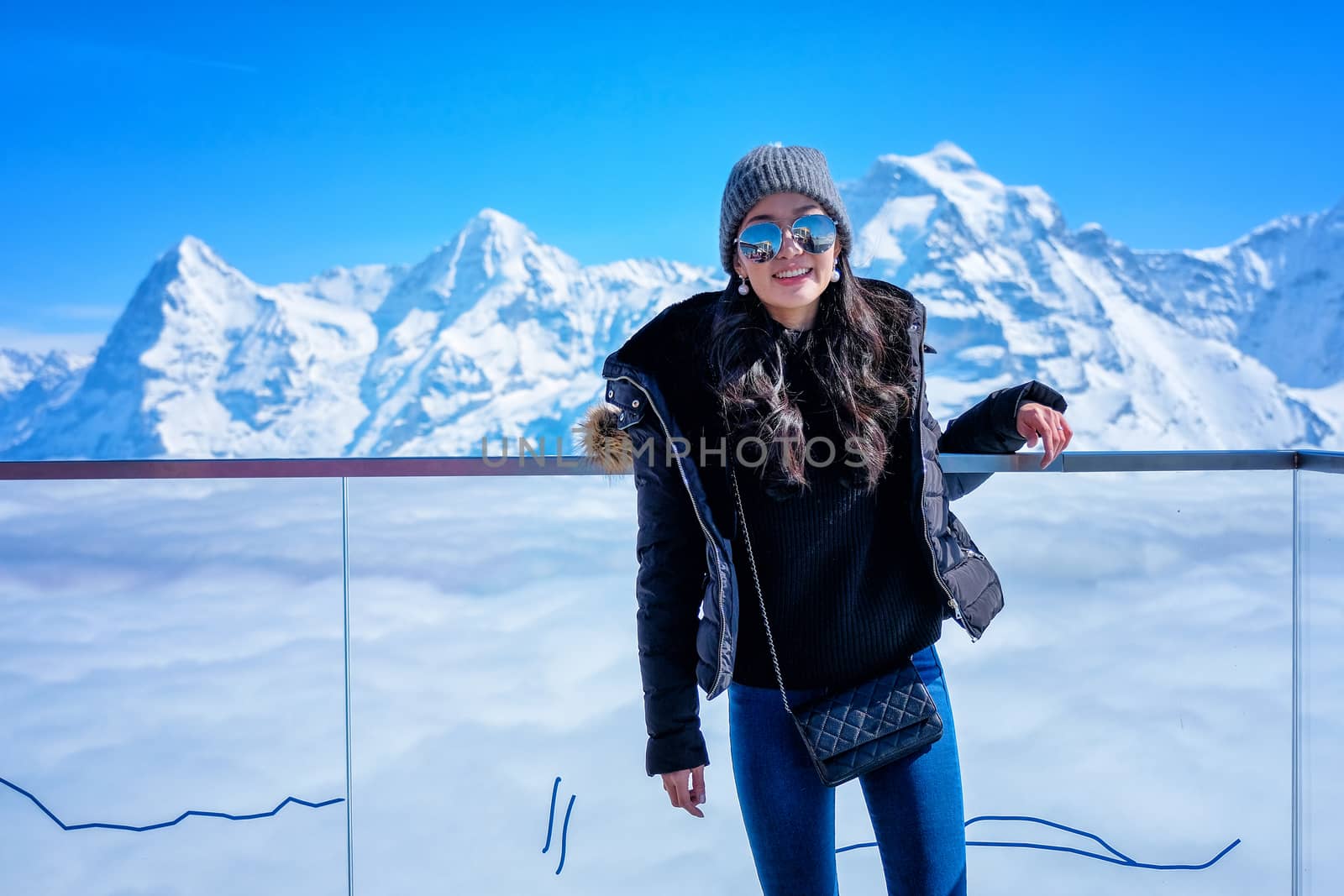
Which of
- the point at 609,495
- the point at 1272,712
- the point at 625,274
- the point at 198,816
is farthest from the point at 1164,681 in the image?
the point at 625,274

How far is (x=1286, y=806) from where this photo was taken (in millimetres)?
2135

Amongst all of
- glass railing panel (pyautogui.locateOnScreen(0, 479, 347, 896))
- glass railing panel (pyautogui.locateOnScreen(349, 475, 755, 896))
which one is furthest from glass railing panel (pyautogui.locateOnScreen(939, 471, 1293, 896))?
glass railing panel (pyautogui.locateOnScreen(0, 479, 347, 896))

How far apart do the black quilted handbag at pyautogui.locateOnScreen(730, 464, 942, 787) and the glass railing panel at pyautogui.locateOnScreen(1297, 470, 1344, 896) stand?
126 cm

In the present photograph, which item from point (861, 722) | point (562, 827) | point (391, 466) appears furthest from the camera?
point (562, 827)

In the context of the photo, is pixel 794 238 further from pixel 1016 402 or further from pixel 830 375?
pixel 1016 402

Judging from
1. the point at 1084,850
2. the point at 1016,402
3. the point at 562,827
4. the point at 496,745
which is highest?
the point at 1016,402

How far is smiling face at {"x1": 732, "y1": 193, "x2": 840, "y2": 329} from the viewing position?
1342mm

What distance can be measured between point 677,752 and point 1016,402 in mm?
757

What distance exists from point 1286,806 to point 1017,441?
1.29m

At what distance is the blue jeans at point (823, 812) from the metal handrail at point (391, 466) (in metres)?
0.72

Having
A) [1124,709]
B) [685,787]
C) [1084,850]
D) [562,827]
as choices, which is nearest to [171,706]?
[562,827]

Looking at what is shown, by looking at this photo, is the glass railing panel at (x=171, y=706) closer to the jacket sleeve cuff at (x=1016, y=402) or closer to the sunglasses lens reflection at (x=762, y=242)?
the sunglasses lens reflection at (x=762, y=242)

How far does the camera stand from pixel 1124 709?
225 centimetres

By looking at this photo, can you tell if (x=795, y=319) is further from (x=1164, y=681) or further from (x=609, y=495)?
(x=1164, y=681)
